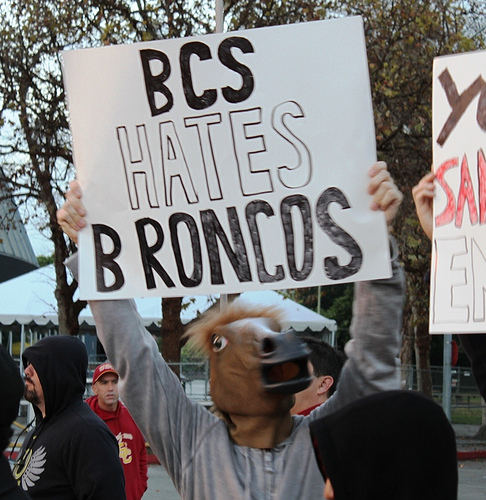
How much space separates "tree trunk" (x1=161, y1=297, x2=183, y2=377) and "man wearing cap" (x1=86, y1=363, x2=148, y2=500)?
371 inches

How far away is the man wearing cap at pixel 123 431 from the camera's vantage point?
5.96m

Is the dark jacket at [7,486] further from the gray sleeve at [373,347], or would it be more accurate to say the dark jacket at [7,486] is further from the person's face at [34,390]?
the person's face at [34,390]

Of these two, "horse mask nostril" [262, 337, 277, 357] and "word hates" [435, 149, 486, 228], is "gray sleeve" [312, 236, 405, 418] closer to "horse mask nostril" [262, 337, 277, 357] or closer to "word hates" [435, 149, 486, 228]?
"horse mask nostril" [262, 337, 277, 357]

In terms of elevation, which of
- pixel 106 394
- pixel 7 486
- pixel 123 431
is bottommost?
pixel 123 431

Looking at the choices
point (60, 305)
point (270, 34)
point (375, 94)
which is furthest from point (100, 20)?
point (270, 34)

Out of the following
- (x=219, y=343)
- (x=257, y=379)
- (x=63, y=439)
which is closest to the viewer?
(x=257, y=379)

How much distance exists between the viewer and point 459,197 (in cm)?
292

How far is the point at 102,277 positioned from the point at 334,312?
47215mm

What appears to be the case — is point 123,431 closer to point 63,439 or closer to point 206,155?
point 63,439

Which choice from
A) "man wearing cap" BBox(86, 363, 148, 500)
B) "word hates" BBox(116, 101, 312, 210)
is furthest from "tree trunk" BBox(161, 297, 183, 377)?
"word hates" BBox(116, 101, 312, 210)

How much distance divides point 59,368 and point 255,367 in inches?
78.6

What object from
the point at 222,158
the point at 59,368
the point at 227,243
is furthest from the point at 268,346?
the point at 59,368

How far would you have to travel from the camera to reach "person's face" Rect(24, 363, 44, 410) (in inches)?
167

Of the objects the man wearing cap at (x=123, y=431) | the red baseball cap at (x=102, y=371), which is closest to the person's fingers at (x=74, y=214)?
the man wearing cap at (x=123, y=431)
